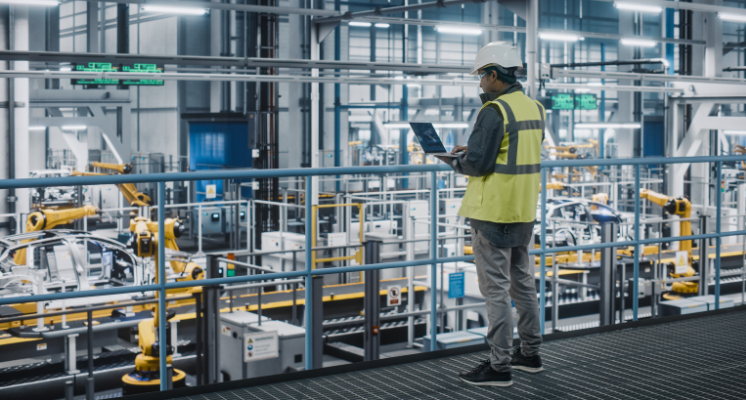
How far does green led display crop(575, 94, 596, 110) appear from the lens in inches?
875

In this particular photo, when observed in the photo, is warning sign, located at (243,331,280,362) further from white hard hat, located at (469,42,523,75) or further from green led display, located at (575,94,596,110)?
green led display, located at (575,94,596,110)

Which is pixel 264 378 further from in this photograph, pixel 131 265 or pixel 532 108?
pixel 131 265

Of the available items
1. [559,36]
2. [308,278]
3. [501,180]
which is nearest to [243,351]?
[308,278]

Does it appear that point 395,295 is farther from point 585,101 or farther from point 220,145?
point 585,101

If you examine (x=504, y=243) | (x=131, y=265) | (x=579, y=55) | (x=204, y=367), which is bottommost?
(x=204, y=367)

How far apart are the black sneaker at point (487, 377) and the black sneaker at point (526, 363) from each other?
0.56 ft

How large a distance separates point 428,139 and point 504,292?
77cm

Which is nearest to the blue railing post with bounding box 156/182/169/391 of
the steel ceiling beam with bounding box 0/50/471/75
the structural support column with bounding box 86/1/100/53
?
the steel ceiling beam with bounding box 0/50/471/75

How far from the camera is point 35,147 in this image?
701 inches

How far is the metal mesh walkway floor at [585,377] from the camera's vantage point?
10.8 ft

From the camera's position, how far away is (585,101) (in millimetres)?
22469

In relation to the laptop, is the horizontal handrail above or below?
below

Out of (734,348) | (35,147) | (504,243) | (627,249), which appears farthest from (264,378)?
(35,147)

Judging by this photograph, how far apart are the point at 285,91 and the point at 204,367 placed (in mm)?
19715
